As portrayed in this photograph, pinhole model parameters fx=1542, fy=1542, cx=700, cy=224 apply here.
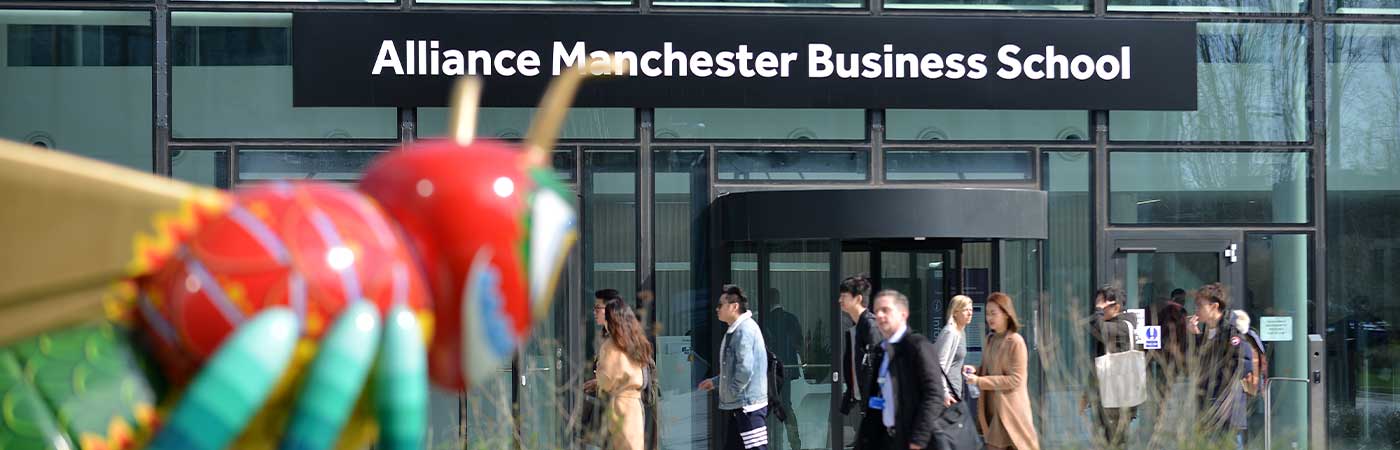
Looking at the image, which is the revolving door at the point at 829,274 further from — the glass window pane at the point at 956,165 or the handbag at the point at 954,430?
the handbag at the point at 954,430

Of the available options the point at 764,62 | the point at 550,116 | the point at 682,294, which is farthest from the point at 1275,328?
the point at 550,116

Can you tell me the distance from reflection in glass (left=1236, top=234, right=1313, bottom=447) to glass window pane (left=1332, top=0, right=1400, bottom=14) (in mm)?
2009

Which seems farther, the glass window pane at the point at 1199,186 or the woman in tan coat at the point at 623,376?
the glass window pane at the point at 1199,186

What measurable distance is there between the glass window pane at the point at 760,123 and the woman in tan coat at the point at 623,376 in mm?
3144

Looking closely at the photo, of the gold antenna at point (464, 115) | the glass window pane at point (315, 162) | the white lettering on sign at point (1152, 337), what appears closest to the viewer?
the gold antenna at point (464, 115)

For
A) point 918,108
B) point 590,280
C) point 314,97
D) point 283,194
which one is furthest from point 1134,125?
point 283,194

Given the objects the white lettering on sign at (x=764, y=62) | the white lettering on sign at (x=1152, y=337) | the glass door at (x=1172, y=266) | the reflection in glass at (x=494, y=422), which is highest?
the white lettering on sign at (x=764, y=62)

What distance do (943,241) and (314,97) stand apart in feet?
17.2

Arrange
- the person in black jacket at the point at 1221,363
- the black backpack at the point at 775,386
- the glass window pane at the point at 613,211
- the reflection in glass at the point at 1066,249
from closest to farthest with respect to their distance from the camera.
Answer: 1. the black backpack at the point at 775,386
2. the person in black jacket at the point at 1221,363
3. the glass window pane at the point at 613,211
4. the reflection in glass at the point at 1066,249

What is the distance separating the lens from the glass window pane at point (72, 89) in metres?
12.5

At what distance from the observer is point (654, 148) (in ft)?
42.4

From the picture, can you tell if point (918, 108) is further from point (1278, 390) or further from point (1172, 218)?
point (1278, 390)

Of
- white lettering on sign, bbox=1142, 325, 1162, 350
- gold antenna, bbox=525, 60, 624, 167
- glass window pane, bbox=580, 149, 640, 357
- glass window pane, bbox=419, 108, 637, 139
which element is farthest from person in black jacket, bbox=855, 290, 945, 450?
glass window pane, bbox=419, 108, 637, 139

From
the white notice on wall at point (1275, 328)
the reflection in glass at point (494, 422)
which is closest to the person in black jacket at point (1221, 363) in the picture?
the white notice on wall at point (1275, 328)
